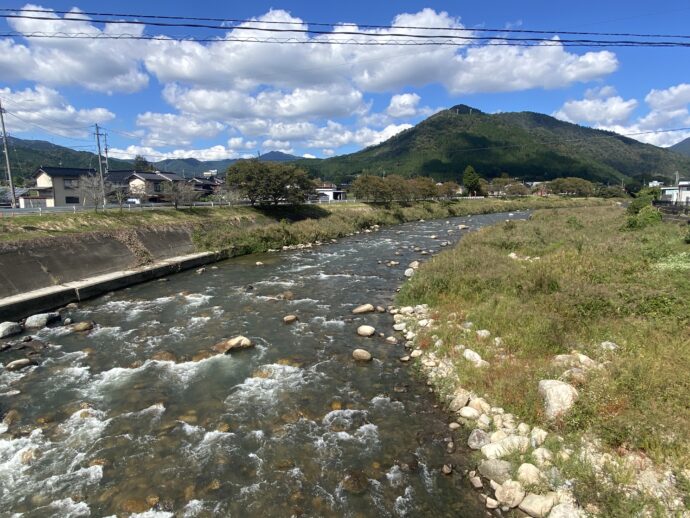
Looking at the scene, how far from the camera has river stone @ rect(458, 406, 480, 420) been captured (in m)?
8.81

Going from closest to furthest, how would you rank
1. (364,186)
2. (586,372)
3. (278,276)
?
(586,372) → (278,276) → (364,186)

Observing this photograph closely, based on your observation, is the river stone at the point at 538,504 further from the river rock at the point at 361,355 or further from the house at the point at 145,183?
the house at the point at 145,183

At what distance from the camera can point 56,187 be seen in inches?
2191

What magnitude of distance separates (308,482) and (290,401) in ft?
9.45

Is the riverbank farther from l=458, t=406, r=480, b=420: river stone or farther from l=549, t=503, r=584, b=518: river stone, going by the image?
l=549, t=503, r=584, b=518: river stone

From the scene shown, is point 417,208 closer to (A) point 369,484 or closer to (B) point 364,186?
(B) point 364,186

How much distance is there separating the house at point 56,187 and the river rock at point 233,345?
5348cm

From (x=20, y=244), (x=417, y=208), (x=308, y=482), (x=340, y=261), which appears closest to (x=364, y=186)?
(x=417, y=208)

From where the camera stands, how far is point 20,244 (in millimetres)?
21516

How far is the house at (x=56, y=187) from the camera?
181 feet

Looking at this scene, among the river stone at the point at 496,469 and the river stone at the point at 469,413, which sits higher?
the river stone at the point at 469,413

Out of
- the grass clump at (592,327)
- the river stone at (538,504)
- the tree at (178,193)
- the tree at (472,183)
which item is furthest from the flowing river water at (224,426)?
the tree at (472,183)

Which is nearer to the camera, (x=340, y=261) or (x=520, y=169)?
(x=340, y=261)

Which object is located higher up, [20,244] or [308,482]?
[20,244]
